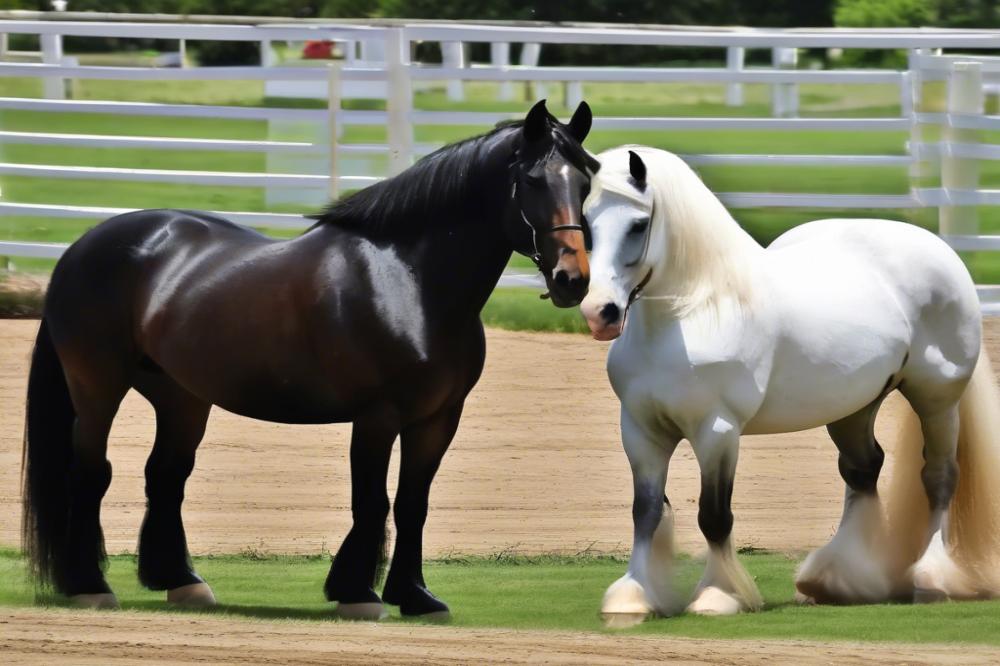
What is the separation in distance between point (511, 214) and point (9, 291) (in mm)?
8193

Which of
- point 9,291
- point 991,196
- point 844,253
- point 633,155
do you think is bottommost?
point 9,291

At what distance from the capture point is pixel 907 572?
6535 mm

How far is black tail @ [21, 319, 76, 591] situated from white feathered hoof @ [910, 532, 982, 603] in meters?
3.03

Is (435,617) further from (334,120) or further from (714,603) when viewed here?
(334,120)

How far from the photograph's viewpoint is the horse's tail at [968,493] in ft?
21.8

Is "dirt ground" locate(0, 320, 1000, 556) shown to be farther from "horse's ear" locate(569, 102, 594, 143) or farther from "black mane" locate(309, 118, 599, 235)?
"horse's ear" locate(569, 102, 594, 143)

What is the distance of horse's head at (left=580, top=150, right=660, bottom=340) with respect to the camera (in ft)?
18.7

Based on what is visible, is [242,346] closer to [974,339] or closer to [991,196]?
[974,339]

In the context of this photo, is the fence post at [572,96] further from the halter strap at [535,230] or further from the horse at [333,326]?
the halter strap at [535,230]

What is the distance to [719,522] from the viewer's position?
5965 millimetres

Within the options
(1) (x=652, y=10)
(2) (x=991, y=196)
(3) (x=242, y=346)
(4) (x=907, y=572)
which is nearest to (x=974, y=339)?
(4) (x=907, y=572)

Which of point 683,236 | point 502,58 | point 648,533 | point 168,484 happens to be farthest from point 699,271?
point 502,58

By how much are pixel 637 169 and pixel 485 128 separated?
13.3m

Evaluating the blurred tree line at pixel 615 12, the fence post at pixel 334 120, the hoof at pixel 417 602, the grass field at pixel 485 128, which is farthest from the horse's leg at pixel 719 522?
the blurred tree line at pixel 615 12
